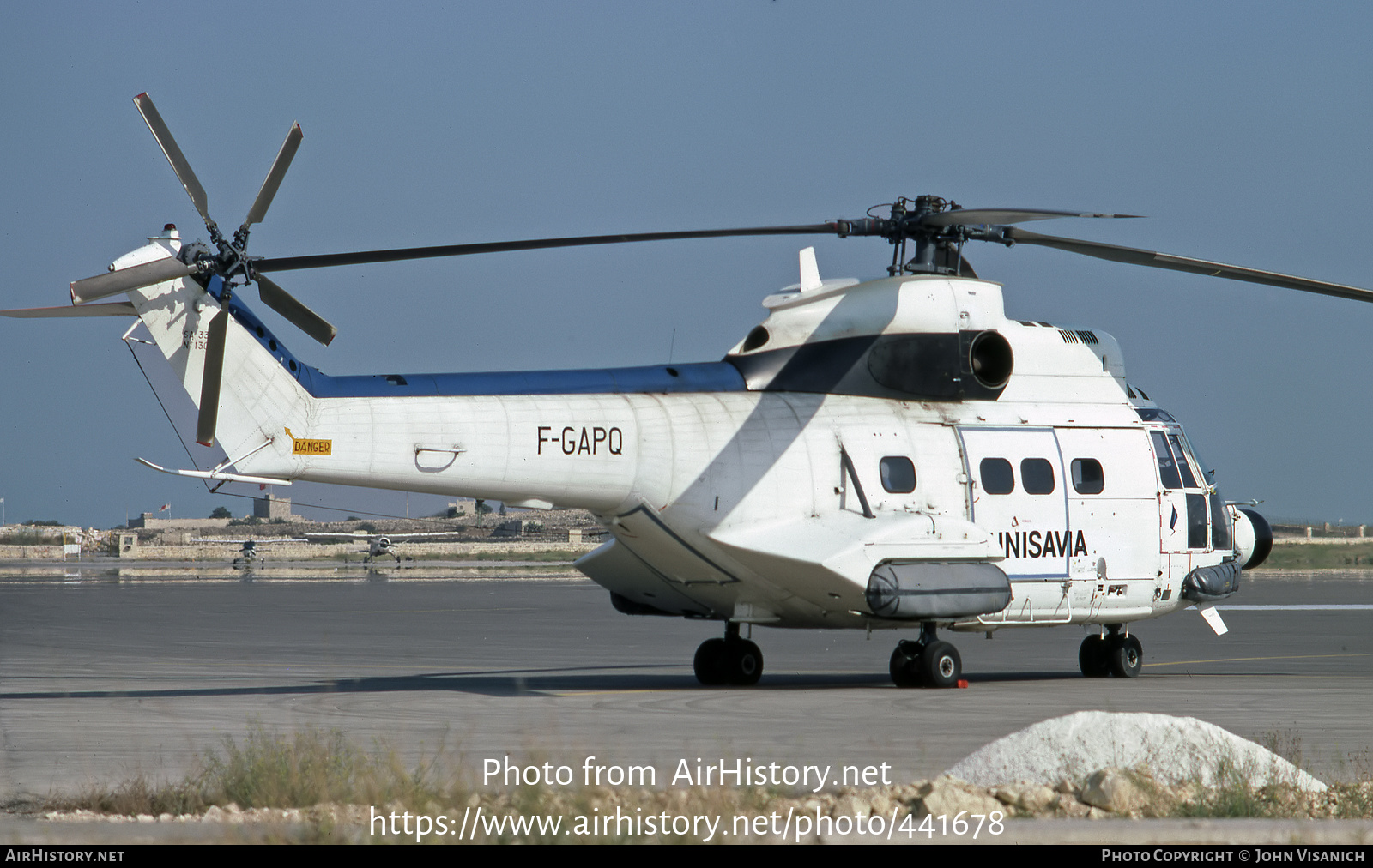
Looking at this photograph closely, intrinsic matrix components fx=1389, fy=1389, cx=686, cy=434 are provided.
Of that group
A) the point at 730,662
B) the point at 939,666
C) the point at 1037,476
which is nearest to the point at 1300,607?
the point at 1037,476

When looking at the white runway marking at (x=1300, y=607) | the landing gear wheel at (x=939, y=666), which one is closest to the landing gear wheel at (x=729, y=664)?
the landing gear wheel at (x=939, y=666)

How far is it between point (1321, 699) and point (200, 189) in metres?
13.7

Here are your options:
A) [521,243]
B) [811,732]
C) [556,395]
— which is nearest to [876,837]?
[811,732]

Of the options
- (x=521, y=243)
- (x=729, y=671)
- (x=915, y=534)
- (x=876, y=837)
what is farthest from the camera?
(x=729, y=671)

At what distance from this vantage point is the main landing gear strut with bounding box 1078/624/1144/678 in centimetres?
2030

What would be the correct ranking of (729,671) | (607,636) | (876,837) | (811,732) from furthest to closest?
(607,636), (729,671), (811,732), (876,837)

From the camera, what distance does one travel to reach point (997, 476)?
1859cm

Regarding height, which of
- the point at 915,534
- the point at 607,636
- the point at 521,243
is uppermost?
the point at 521,243

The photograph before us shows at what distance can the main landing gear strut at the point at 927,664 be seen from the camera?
688 inches

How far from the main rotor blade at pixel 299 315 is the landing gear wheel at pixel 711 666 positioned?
6.77 meters

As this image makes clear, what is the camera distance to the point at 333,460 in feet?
48.5

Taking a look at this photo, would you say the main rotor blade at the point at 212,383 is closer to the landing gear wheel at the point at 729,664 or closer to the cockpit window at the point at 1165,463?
the landing gear wheel at the point at 729,664

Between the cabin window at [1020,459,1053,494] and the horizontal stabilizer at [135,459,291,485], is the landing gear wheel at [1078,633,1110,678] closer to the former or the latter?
the cabin window at [1020,459,1053,494]
